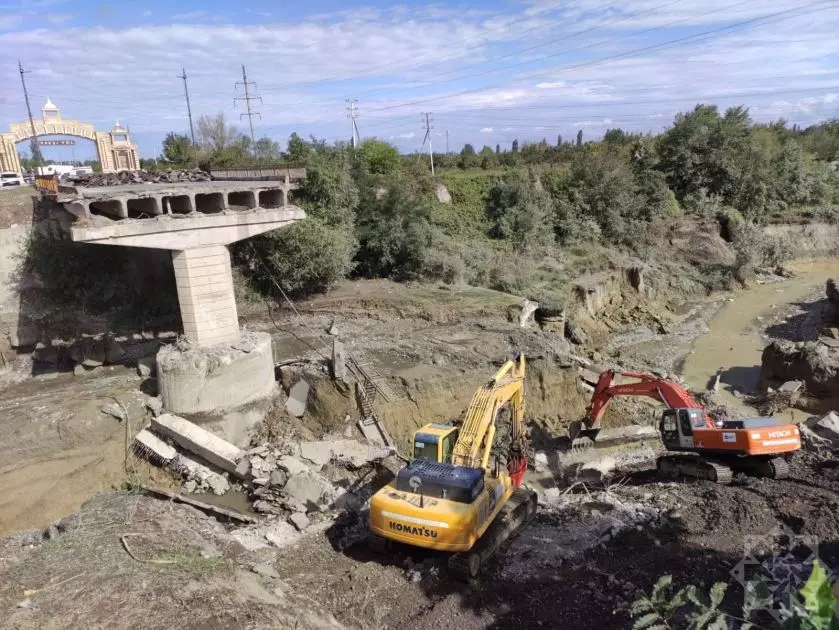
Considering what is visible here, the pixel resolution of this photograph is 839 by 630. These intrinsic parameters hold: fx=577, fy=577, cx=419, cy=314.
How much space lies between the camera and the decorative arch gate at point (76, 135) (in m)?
45.2

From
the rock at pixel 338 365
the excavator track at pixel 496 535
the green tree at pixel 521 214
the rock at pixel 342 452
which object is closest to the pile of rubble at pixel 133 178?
the rock at pixel 338 365

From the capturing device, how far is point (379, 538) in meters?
11.0

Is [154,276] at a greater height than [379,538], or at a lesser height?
greater

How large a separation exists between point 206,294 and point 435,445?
9840 millimetres

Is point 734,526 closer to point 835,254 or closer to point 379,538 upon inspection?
point 379,538

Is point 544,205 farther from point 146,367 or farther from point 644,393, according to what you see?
point 146,367

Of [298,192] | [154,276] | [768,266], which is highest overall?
[298,192]

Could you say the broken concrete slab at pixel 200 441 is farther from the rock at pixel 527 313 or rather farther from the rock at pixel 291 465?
the rock at pixel 527 313

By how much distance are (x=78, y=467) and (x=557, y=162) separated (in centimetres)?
4085

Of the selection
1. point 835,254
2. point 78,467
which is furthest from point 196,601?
point 835,254

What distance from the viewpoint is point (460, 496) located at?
1008 cm

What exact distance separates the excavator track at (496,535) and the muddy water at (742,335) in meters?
11.9

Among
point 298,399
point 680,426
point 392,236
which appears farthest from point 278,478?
point 392,236

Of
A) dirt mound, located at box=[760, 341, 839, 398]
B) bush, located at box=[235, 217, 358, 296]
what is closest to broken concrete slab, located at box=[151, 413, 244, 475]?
bush, located at box=[235, 217, 358, 296]
